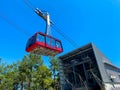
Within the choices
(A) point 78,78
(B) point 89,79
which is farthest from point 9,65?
A: (B) point 89,79

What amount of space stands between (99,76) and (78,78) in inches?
144

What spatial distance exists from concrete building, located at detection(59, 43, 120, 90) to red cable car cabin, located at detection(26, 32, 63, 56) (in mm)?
6129

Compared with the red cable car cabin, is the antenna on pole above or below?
above

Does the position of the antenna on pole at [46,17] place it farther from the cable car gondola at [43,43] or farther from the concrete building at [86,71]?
the concrete building at [86,71]

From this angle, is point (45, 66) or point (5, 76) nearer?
point (5, 76)

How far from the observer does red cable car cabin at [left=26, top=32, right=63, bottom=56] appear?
14.8 m

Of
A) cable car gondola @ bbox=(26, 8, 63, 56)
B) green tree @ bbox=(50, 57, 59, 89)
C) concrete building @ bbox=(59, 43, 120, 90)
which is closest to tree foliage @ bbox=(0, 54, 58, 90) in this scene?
green tree @ bbox=(50, 57, 59, 89)

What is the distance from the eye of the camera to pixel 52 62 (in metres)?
32.8

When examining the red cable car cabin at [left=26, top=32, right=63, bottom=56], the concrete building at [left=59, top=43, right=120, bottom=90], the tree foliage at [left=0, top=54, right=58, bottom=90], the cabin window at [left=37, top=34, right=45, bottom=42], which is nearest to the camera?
the red cable car cabin at [left=26, top=32, right=63, bottom=56]

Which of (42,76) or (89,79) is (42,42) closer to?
(89,79)

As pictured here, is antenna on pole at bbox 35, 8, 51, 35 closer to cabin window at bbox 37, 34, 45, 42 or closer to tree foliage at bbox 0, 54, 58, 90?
cabin window at bbox 37, 34, 45, 42

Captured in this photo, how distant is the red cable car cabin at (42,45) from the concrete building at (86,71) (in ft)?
20.1

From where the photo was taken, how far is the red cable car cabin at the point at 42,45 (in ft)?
48.5

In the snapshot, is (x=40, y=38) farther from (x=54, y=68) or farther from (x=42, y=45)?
(x=54, y=68)
